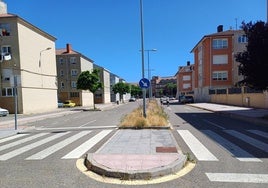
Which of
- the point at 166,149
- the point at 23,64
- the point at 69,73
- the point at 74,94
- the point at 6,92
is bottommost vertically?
the point at 166,149

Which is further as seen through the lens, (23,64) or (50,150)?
(23,64)

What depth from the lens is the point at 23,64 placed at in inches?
1377

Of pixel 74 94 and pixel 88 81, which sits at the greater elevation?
pixel 88 81

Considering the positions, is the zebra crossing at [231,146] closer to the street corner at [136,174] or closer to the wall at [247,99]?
the street corner at [136,174]

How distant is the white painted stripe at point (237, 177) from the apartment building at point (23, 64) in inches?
1144

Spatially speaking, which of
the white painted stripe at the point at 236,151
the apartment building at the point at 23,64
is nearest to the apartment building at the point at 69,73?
the apartment building at the point at 23,64

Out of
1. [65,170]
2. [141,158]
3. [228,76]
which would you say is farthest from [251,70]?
[228,76]

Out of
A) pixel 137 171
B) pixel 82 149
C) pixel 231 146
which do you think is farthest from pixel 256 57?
pixel 137 171

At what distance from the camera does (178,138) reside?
36.9ft

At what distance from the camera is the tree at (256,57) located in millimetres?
17234

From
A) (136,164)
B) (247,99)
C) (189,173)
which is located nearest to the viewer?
(189,173)

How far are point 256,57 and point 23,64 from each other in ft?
90.3

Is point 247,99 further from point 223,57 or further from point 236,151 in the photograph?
point 236,151

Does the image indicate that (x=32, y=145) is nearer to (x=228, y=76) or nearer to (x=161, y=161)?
(x=161, y=161)
